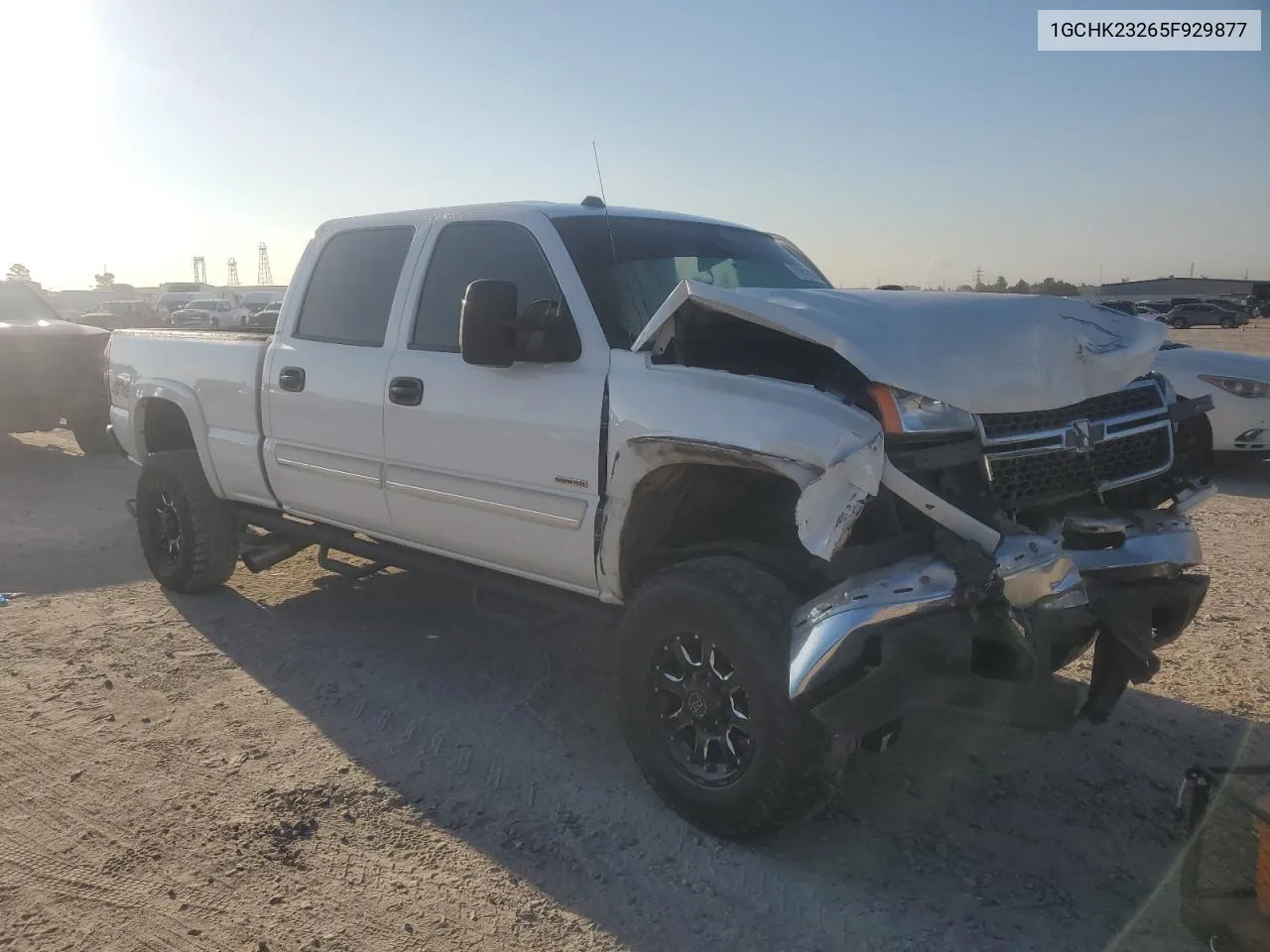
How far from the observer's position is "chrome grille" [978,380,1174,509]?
2.90 metres

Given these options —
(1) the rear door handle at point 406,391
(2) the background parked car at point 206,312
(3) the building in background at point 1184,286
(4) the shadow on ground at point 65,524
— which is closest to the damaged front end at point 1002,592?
(1) the rear door handle at point 406,391

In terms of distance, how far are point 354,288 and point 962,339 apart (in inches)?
116

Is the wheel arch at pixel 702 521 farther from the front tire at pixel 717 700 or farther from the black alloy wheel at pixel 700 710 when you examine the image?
the black alloy wheel at pixel 700 710

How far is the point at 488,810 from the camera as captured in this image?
11.1ft

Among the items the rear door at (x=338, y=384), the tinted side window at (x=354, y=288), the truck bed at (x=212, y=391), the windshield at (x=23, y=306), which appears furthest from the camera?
the windshield at (x=23, y=306)

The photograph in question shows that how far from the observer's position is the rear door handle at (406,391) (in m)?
4.09

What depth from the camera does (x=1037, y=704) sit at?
2.70 meters

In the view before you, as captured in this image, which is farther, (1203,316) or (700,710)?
(1203,316)

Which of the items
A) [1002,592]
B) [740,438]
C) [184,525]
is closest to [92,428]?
[184,525]

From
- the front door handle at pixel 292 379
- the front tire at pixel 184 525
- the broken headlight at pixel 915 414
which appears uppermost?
the front door handle at pixel 292 379

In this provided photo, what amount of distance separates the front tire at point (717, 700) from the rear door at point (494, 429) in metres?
0.44

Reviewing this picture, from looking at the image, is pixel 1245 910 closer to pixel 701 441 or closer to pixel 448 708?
pixel 701 441

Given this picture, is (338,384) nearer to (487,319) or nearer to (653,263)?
(487,319)

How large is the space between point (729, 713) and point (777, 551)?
551mm
